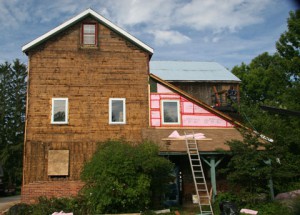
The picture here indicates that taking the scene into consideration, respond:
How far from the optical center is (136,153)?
15.7 meters

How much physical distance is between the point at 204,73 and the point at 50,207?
21125mm

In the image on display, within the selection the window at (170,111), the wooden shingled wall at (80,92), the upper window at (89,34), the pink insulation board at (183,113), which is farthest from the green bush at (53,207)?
the upper window at (89,34)

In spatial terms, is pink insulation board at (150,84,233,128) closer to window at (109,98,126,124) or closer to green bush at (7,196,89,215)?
window at (109,98,126,124)

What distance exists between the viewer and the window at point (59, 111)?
1944 centimetres

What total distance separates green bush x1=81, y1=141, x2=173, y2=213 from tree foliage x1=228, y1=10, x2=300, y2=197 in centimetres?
385

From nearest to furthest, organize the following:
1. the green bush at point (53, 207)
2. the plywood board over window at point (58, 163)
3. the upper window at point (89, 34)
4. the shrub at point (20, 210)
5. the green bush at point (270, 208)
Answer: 1. the green bush at point (270, 208)
2. the green bush at point (53, 207)
3. the shrub at point (20, 210)
4. the plywood board over window at point (58, 163)
5. the upper window at point (89, 34)

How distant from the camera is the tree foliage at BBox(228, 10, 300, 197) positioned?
52.5ft

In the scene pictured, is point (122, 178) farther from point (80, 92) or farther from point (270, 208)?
point (80, 92)

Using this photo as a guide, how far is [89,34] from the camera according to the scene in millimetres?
20484

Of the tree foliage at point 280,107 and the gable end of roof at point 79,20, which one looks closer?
the tree foliage at point 280,107

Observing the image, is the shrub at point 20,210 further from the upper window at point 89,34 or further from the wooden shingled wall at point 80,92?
the upper window at point 89,34

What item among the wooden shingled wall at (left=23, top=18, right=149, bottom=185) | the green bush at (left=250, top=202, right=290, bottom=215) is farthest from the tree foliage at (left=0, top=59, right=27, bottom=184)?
the green bush at (left=250, top=202, right=290, bottom=215)

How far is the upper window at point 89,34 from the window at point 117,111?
3.66m

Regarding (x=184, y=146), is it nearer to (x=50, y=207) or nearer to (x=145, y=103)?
(x=145, y=103)
